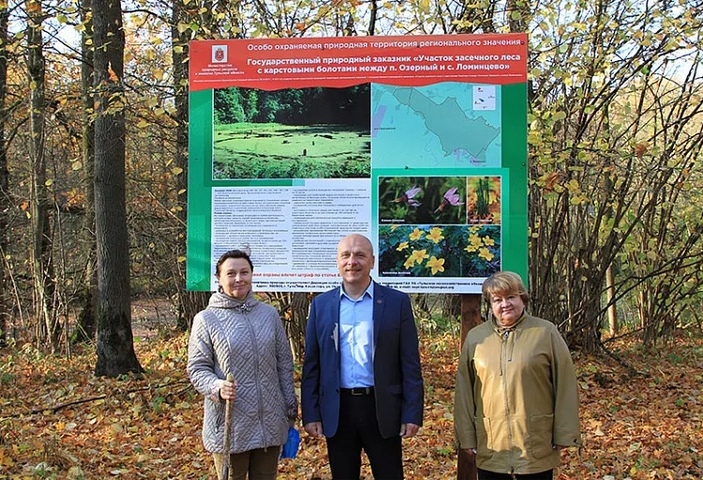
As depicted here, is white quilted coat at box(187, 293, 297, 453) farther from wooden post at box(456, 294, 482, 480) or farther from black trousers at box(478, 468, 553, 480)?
wooden post at box(456, 294, 482, 480)

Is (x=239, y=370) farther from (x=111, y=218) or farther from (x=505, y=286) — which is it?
(x=111, y=218)

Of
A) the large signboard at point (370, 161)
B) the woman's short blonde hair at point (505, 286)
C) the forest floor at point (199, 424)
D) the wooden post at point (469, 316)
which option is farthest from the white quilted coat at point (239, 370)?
the forest floor at point (199, 424)

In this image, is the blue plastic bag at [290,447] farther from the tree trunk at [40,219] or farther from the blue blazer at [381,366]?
the tree trunk at [40,219]

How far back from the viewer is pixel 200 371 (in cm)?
316

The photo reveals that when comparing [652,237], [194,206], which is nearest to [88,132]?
[194,206]

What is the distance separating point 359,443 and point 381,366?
45cm

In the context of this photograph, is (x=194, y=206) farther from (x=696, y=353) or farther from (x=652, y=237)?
(x=696, y=353)

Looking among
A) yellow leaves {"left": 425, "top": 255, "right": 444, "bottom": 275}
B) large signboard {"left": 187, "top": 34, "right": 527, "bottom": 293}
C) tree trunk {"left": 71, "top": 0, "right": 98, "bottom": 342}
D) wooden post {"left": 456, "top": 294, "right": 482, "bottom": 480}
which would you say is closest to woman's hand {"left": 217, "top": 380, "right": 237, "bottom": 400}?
large signboard {"left": 187, "top": 34, "right": 527, "bottom": 293}

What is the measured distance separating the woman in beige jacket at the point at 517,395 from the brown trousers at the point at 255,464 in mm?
961

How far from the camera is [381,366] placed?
3.19 m

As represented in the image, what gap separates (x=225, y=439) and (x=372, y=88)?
7.41ft

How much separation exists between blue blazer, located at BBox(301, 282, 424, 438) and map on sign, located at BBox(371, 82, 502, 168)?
3.47 feet

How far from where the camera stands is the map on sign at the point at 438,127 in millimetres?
3980

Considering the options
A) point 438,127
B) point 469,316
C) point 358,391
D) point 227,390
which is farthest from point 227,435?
point 438,127
